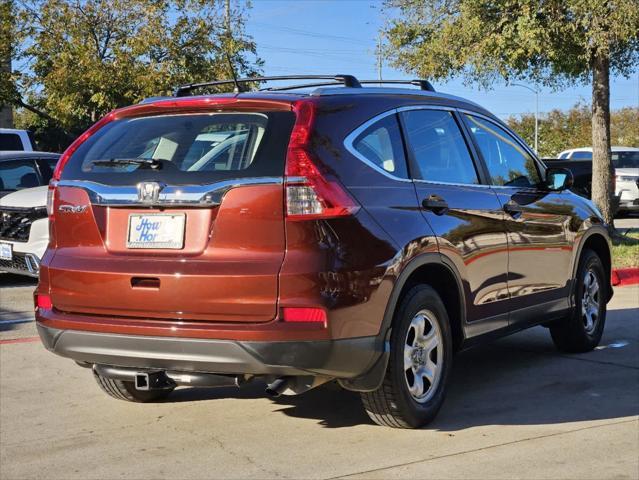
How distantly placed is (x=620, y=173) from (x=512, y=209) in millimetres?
19302

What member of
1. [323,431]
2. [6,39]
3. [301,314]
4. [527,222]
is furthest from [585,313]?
[6,39]

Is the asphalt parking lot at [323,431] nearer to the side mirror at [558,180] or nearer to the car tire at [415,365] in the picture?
the car tire at [415,365]

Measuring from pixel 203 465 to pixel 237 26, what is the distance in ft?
82.6

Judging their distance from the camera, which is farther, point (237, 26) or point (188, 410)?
point (237, 26)

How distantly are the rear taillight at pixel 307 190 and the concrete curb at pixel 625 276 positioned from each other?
801 cm

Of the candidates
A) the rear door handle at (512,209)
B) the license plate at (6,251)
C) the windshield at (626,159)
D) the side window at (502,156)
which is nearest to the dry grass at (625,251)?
the side window at (502,156)

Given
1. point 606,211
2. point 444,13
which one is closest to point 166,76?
point 444,13

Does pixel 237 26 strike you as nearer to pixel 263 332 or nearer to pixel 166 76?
pixel 166 76

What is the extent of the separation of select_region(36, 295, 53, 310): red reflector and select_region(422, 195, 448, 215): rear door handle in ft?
6.69

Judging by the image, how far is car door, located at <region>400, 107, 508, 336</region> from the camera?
5.20 m

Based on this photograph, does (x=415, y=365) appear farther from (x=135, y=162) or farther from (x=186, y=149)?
(x=135, y=162)

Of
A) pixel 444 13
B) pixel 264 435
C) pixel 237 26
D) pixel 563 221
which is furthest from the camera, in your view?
pixel 237 26

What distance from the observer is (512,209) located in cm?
601

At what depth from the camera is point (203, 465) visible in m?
4.54
